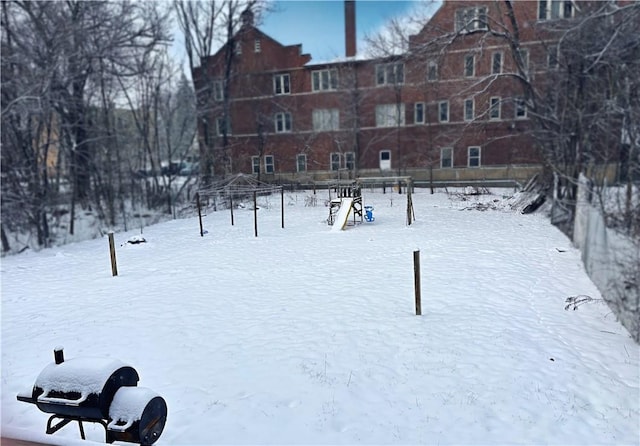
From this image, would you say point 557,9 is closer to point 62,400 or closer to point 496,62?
point 496,62

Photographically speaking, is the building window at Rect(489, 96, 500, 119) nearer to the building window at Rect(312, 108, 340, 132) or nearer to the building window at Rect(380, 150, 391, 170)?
the building window at Rect(312, 108, 340, 132)

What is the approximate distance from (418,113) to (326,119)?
11.5 feet

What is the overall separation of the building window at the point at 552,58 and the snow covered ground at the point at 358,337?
7.46 metres

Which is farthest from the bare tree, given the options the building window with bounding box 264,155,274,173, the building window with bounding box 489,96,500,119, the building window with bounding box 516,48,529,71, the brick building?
the building window with bounding box 516,48,529,71

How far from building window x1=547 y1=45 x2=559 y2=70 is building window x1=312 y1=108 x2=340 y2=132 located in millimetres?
9343

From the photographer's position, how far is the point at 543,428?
3.10m

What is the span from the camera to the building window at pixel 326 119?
6.62m

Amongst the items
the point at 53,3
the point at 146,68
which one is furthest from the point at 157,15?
the point at 53,3

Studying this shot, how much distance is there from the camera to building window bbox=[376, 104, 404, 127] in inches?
315

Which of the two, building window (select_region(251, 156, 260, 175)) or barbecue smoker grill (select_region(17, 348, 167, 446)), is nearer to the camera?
barbecue smoker grill (select_region(17, 348, 167, 446))

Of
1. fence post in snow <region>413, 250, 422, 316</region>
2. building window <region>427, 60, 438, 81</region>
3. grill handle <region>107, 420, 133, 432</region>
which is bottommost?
fence post in snow <region>413, 250, 422, 316</region>

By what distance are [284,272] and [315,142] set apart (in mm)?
3091

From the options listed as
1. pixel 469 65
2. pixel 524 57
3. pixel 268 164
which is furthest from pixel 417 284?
pixel 524 57

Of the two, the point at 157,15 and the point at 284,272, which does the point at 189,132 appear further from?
the point at 284,272
